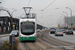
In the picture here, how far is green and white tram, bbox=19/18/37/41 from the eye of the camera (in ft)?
65.8

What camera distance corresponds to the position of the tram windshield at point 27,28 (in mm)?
20172

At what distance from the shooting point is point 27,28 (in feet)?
67.1

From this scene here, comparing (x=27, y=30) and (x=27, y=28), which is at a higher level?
(x=27, y=28)

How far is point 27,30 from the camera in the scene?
20.3 meters

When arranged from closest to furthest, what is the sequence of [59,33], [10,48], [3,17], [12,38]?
[12,38], [10,48], [59,33], [3,17]

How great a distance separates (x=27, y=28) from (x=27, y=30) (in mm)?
321

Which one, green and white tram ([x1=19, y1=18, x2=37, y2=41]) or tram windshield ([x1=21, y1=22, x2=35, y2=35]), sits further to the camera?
tram windshield ([x1=21, y1=22, x2=35, y2=35])

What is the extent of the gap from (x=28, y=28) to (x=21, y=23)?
118 cm

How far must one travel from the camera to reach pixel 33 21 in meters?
20.9

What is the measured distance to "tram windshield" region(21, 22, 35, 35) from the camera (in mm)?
20172

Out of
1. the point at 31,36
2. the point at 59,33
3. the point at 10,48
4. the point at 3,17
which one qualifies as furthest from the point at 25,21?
the point at 3,17

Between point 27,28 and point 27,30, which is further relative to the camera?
point 27,28

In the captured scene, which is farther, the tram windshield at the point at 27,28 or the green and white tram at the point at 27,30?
the tram windshield at the point at 27,28

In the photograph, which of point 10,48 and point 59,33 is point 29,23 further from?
point 59,33
